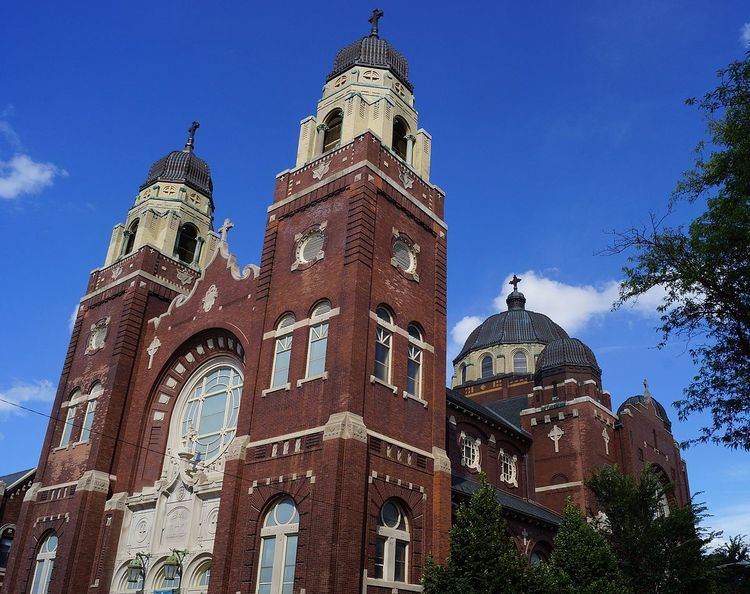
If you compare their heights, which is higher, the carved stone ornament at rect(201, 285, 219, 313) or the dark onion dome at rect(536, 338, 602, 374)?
the dark onion dome at rect(536, 338, 602, 374)

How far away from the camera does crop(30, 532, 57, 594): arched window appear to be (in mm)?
28625

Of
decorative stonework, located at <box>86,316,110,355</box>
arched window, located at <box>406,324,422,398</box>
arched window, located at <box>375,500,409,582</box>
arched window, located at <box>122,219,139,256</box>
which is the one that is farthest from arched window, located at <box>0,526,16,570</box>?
arched window, located at <box>406,324,422,398</box>

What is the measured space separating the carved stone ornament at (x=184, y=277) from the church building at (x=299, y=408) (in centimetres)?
19

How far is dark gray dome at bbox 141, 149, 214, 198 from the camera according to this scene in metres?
38.6

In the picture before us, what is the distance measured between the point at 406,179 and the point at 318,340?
816 centimetres

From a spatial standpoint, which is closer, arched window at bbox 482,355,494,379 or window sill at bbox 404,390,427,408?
window sill at bbox 404,390,427,408

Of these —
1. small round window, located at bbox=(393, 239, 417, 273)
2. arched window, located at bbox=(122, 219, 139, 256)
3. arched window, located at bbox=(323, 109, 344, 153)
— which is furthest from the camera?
arched window, located at bbox=(122, 219, 139, 256)

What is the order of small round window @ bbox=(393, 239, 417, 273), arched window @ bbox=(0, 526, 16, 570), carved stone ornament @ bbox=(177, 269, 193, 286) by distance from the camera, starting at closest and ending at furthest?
small round window @ bbox=(393, 239, 417, 273)
arched window @ bbox=(0, 526, 16, 570)
carved stone ornament @ bbox=(177, 269, 193, 286)

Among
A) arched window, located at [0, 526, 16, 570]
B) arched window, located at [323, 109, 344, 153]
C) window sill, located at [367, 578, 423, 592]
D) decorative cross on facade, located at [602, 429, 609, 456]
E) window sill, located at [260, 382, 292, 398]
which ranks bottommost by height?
window sill, located at [367, 578, 423, 592]

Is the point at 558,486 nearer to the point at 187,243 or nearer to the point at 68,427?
the point at 187,243

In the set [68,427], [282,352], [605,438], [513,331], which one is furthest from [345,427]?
[513,331]

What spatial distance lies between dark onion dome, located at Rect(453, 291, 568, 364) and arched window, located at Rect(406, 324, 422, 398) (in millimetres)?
27559

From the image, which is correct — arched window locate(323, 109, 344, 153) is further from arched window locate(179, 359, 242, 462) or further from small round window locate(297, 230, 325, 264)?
arched window locate(179, 359, 242, 462)

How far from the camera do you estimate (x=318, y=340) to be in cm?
2488
